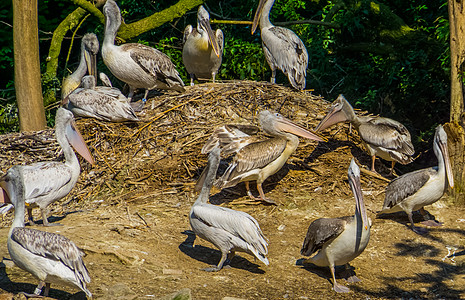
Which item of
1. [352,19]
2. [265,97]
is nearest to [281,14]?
[352,19]

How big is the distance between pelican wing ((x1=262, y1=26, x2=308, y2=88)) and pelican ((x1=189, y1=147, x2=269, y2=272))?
3.96 meters

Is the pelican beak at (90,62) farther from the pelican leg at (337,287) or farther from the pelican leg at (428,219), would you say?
the pelican leg at (337,287)

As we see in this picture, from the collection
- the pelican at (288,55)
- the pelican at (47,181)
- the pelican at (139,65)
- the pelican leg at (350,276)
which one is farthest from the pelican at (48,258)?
the pelican at (288,55)

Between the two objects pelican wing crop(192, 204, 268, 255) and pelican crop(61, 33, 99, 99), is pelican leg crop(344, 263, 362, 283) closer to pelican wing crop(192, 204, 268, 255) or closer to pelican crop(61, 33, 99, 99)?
pelican wing crop(192, 204, 268, 255)

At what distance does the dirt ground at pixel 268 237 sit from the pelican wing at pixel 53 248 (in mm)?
308

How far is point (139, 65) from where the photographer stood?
26.4 ft

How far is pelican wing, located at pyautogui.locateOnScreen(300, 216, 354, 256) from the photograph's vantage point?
5039 mm

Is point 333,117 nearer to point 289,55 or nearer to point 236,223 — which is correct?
point 289,55

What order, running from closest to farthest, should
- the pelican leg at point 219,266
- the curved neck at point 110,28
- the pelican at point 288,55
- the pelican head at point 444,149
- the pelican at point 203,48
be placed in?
the pelican leg at point 219,266, the pelican head at point 444,149, the curved neck at point 110,28, the pelican at point 288,55, the pelican at point 203,48

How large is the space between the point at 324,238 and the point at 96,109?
398cm

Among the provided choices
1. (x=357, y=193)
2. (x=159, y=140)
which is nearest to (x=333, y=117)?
(x=159, y=140)

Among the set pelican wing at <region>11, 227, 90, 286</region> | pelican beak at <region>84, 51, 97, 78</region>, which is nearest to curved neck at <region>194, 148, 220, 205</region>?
pelican wing at <region>11, 227, 90, 286</region>

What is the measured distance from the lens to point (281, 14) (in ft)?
36.0

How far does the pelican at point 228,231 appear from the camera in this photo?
504cm
